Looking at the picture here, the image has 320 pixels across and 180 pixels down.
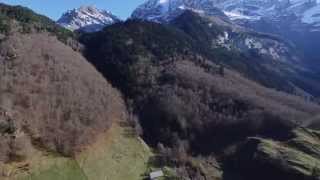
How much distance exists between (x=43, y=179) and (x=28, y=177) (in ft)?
15.6

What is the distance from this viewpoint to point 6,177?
193 metres

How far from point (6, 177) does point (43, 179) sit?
1186 centimetres

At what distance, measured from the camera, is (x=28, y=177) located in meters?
198

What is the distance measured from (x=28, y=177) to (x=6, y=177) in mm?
7165

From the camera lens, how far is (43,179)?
19988 cm
